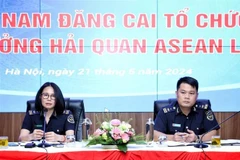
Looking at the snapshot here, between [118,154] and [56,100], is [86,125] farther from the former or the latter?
[118,154]

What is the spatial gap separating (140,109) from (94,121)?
546 mm

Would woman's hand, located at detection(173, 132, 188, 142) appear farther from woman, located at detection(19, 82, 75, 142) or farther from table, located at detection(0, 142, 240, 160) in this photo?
woman, located at detection(19, 82, 75, 142)

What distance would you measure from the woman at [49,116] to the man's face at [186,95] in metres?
0.98

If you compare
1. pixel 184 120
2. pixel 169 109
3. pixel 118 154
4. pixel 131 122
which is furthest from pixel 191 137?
pixel 131 122

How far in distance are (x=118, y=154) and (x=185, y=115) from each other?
3.84ft

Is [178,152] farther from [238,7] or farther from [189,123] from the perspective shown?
[238,7]

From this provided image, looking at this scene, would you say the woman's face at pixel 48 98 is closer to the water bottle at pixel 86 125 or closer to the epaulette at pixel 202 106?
the water bottle at pixel 86 125

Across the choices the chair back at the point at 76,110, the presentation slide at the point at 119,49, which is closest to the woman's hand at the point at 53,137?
the chair back at the point at 76,110

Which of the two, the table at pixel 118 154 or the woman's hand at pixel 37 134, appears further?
the woman's hand at pixel 37 134

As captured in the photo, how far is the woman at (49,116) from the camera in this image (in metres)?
4.43

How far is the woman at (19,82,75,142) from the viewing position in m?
4.43

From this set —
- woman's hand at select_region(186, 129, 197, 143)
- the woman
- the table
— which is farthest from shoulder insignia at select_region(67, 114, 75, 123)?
woman's hand at select_region(186, 129, 197, 143)

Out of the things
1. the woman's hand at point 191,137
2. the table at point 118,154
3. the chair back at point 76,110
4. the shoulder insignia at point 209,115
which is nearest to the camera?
the table at point 118,154

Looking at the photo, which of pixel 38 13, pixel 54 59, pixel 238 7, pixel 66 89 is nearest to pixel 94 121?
pixel 66 89
